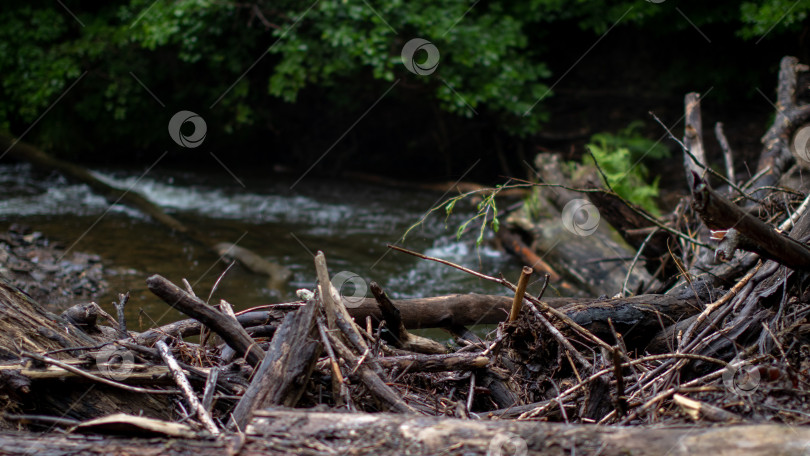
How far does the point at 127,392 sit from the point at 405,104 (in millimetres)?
9689

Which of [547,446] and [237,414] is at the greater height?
[547,446]

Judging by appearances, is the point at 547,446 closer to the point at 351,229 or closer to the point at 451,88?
the point at 351,229

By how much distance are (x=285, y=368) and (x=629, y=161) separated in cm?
745

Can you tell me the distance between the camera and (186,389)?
1.82 m

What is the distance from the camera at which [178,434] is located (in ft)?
5.21

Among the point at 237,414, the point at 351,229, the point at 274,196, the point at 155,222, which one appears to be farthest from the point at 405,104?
the point at 237,414

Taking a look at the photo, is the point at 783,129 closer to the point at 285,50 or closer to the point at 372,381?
the point at 372,381

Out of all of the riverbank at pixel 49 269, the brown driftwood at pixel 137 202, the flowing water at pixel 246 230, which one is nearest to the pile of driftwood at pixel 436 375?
the flowing water at pixel 246 230

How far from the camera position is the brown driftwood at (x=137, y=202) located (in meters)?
5.98

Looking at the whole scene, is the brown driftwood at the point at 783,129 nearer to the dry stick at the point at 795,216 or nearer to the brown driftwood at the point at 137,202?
the dry stick at the point at 795,216

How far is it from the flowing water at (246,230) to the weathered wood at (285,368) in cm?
253

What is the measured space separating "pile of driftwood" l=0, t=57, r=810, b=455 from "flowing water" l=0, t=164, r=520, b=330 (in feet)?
7.31

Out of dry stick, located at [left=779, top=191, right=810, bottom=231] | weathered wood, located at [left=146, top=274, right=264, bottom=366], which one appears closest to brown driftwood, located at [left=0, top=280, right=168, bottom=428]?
weathered wood, located at [left=146, top=274, right=264, bottom=366]

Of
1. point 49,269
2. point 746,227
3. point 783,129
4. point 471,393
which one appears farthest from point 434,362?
point 49,269
